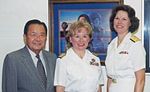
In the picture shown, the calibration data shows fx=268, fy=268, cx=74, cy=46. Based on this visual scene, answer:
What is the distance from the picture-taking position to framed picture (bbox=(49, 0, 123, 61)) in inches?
106

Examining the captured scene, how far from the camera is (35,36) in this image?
2096mm

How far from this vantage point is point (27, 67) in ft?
6.73

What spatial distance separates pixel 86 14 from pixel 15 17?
73cm

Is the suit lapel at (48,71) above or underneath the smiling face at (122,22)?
underneath

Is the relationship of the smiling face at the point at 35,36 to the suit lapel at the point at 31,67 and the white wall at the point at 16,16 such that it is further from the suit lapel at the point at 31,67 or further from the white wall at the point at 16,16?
the white wall at the point at 16,16

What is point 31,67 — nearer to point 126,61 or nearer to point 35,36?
point 35,36

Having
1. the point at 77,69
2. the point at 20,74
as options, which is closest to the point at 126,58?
the point at 77,69

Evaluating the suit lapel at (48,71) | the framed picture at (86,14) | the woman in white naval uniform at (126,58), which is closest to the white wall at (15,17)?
the framed picture at (86,14)

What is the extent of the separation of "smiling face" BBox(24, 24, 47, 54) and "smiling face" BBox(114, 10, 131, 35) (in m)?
0.61

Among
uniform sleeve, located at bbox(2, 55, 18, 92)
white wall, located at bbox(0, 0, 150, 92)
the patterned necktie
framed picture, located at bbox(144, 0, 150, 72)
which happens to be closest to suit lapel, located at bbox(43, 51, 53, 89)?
the patterned necktie

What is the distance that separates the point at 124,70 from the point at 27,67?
0.77 meters

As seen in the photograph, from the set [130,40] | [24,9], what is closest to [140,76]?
[130,40]

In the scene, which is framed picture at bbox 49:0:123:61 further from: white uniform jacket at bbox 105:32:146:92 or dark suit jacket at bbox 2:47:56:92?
dark suit jacket at bbox 2:47:56:92

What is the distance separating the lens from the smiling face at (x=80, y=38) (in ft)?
6.86
